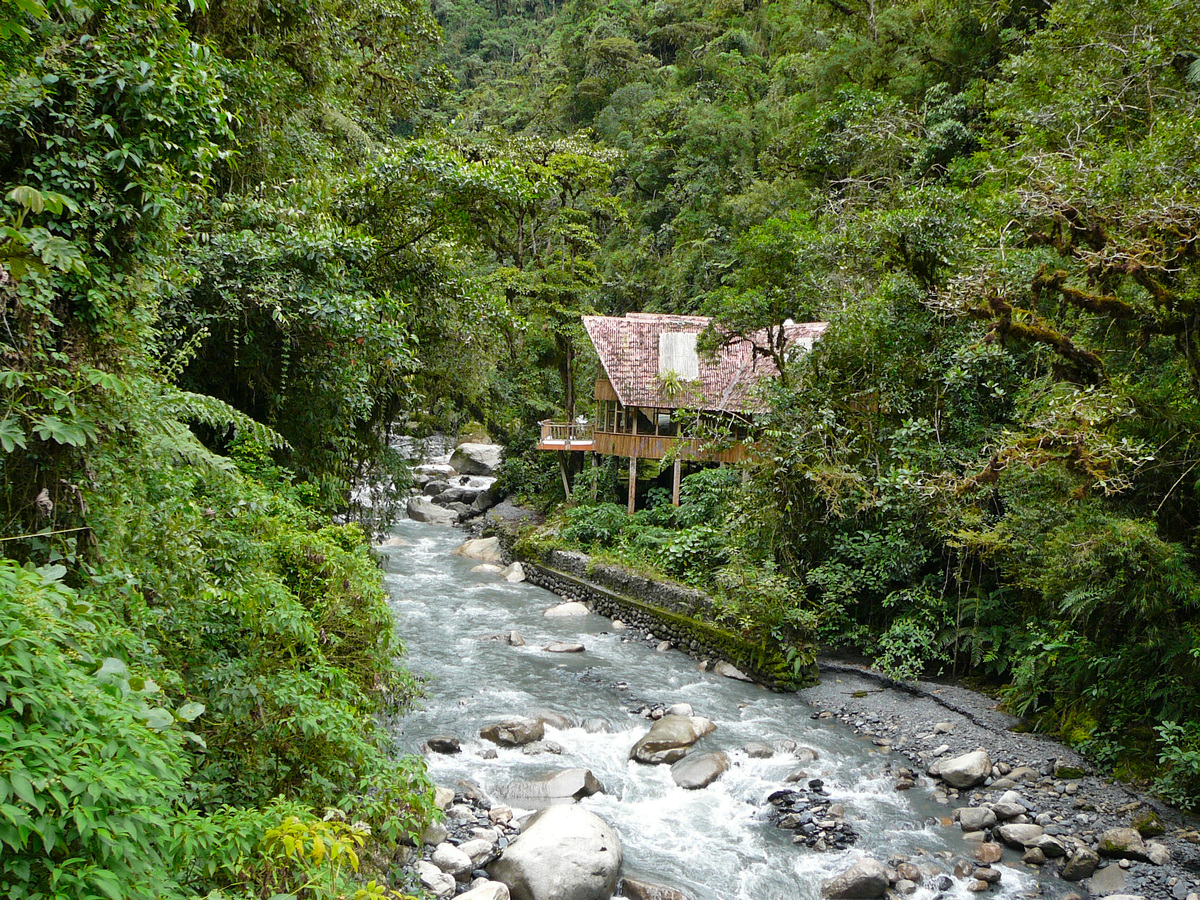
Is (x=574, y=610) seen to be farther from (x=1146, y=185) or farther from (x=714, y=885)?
(x=1146, y=185)

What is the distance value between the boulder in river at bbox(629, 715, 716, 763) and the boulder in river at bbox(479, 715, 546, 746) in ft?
4.22

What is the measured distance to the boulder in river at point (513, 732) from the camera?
31.8 ft

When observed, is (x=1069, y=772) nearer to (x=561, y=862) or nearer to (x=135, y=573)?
(x=561, y=862)

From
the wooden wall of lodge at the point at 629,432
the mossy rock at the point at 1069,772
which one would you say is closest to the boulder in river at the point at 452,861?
the mossy rock at the point at 1069,772

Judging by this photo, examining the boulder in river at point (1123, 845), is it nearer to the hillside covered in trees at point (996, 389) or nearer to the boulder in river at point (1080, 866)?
the boulder in river at point (1080, 866)

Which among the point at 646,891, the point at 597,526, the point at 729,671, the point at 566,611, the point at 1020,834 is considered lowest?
the point at 566,611

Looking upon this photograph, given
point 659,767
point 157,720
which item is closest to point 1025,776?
point 659,767

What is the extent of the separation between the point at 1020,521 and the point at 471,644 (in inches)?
353

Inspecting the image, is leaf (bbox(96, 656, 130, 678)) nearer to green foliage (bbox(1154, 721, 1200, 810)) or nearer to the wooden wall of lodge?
green foliage (bbox(1154, 721, 1200, 810))

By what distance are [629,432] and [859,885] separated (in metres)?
14.2

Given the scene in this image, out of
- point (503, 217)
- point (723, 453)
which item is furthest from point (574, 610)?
point (503, 217)

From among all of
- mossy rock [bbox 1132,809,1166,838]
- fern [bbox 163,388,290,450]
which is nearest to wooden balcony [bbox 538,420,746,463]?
mossy rock [bbox 1132,809,1166,838]

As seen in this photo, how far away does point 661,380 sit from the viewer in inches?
757

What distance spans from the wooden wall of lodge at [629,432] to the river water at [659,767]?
5346mm
